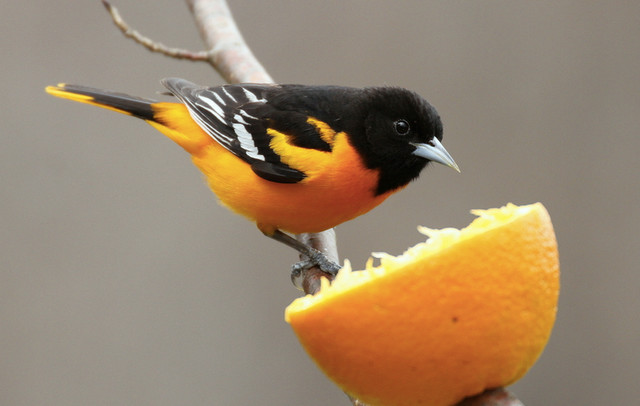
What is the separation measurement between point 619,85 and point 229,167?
7.42 ft

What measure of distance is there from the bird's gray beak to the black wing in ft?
1.29

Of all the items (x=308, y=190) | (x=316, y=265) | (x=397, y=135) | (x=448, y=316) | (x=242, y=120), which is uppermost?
(x=242, y=120)

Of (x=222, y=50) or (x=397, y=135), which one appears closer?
(x=397, y=135)

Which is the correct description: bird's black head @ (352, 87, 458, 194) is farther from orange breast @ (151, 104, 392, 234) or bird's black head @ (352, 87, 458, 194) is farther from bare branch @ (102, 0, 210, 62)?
bare branch @ (102, 0, 210, 62)

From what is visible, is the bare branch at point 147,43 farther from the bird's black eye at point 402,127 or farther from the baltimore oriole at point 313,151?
the bird's black eye at point 402,127

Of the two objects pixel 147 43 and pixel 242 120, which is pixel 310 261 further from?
pixel 147 43

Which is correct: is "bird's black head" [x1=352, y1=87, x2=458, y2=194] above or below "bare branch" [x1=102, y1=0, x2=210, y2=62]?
below

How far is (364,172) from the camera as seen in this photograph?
204cm

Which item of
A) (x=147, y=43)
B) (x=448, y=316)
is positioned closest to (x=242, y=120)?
(x=147, y=43)

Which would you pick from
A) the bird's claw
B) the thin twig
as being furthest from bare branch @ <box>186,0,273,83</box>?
the bird's claw

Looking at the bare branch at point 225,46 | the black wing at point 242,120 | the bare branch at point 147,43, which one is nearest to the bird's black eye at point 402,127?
the black wing at point 242,120

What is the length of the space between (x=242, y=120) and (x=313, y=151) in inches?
12.3

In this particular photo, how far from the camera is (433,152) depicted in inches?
78.6

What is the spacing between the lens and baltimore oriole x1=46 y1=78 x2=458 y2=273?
2.03m
